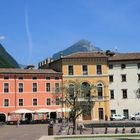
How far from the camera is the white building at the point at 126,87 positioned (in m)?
84.2

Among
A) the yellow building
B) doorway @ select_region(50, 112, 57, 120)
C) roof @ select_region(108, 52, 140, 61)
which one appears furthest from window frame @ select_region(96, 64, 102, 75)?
doorway @ select_region(50, 112, 57, 120)

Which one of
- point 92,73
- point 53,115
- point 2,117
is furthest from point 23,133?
point 92,73

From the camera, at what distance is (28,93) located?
7938 cm

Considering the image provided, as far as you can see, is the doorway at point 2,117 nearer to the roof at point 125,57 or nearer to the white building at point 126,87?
the white building at point 126,87

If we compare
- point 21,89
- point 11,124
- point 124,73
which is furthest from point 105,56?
point 11,124

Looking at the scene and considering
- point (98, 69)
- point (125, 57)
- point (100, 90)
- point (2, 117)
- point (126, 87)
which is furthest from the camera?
point (125, 57)

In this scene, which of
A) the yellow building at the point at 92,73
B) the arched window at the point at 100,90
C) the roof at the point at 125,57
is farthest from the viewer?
the roof at the point at 125,57

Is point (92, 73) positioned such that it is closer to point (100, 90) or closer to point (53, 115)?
point (100, 90)

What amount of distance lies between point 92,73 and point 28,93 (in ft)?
44.9

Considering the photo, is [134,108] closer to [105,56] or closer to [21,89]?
[105,56]

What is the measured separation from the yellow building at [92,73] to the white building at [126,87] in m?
2.06

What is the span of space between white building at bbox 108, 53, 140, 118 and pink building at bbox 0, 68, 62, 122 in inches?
460

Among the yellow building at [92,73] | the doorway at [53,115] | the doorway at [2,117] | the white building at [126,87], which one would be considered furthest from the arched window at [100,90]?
the doorway at [2,117]

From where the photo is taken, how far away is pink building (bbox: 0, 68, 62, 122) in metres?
77.7
